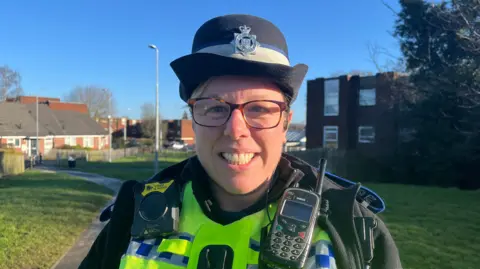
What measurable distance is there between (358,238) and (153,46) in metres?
22.6

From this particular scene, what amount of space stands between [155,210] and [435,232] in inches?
324

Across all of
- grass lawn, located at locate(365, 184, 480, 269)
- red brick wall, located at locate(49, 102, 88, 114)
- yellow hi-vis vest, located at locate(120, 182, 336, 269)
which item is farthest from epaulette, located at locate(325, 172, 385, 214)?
red brick wall, located at locate(49, 102, 88, 114)

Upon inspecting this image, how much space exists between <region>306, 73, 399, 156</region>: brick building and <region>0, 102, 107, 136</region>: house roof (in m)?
27.3

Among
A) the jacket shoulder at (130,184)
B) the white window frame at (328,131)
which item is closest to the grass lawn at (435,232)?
the jacket shoulder at (130,184)

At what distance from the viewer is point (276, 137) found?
158 cm

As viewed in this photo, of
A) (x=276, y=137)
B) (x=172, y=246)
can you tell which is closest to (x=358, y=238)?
(x=276, y=137)

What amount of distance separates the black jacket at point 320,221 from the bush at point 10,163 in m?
23.1

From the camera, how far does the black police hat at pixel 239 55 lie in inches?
58.8

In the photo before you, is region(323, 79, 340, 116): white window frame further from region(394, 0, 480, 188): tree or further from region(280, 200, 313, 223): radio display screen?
region(280, 200, 313, 223): radio display screen

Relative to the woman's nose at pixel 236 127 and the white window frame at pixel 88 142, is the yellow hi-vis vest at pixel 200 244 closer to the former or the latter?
the woman's nose at pixel 236 127

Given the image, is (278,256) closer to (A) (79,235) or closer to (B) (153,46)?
(A) (79,235)

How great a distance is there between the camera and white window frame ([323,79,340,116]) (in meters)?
29.9

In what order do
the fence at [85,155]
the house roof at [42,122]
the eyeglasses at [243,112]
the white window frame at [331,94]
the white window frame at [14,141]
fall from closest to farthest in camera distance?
the eyeglasses at [243,112] < the white window frame at [331,94] < the fence at [85,155] < the white window frame at [14,141] < the house roof at [42,122]

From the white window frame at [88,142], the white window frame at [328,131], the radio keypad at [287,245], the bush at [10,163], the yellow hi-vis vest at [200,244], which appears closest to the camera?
the radio keypad at [287,245]
